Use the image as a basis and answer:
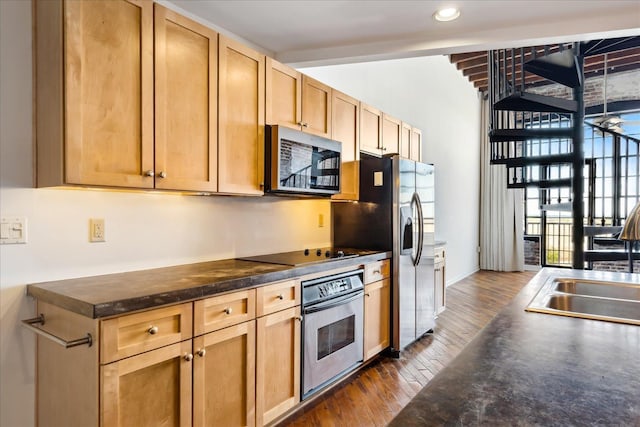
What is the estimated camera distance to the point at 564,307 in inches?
72.9

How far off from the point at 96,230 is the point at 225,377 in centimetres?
99

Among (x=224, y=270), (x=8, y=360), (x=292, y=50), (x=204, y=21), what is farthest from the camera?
(x=292, y=50)

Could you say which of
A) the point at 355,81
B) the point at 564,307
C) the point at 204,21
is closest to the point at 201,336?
the point at 564,307

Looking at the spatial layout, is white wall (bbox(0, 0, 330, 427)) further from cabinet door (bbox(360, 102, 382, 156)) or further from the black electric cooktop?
cabinet door (bbox(360, 102, 382, 156))

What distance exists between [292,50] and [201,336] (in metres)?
2.29

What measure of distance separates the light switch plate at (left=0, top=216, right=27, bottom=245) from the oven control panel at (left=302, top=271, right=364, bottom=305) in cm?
144

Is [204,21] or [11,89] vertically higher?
[204,21]

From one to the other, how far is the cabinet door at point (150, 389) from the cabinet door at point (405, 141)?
3.14 m

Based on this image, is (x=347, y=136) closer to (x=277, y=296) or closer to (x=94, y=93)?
(x=277, y=296)

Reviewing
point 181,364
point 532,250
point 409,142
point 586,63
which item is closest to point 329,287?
point 181,364

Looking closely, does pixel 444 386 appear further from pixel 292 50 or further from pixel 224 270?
pixel 292 50

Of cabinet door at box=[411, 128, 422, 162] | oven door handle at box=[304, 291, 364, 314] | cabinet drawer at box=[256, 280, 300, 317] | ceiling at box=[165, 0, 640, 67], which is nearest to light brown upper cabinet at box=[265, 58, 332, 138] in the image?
ceiling at box=[165, 0, 640, 67]

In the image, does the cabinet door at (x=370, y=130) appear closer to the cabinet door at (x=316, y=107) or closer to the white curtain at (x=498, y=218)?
the cabinet door at (x=316, y=107)

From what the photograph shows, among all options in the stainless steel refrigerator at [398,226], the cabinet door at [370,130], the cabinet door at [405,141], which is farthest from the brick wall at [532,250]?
the cabinet door at [370,130]
